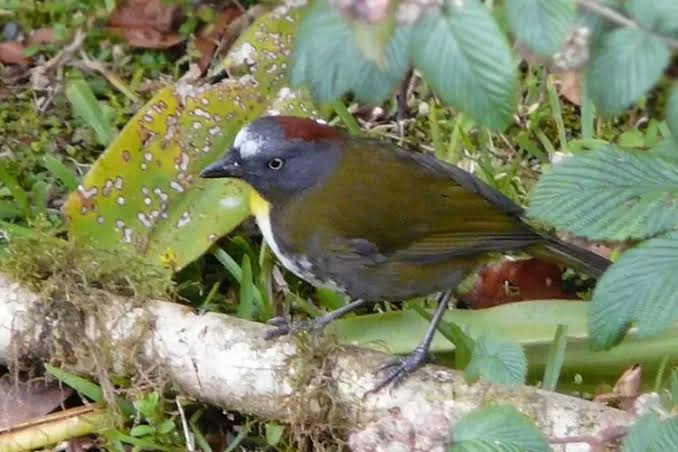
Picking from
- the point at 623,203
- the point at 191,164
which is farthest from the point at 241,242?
the point at 623,203

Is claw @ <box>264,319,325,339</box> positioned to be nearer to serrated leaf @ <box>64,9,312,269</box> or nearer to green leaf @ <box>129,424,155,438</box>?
green leaf @ <box>129,424,155,438</box>

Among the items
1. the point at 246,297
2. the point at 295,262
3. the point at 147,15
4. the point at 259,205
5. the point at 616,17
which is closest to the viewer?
the point at 616,17

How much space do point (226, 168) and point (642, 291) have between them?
4.65ft

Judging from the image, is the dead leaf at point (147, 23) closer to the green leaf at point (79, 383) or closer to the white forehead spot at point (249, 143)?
the white forehead spot at point (249, 143)

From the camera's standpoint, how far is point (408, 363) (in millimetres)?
2809

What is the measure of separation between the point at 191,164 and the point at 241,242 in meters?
0.27

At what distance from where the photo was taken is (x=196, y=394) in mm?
2947

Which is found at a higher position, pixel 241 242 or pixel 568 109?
pixel 568 109

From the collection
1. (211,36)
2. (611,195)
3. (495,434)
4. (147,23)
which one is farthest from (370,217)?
(147,23)

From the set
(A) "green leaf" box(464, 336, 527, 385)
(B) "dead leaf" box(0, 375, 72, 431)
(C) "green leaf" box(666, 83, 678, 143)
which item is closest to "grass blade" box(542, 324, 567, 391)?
(A) "green leaf" box(464, 336, 527, 385)

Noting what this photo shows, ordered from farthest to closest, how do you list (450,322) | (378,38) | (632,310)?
(450,322), (632,310), (378,38)

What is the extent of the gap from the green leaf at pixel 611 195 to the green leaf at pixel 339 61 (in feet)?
2.05

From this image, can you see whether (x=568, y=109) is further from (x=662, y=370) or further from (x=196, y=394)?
(x=196, y=394)

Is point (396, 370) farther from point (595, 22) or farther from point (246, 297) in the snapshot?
point (595, 22)
